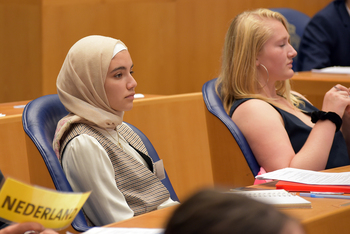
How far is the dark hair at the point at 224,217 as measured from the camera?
423mm

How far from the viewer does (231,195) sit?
464 mm

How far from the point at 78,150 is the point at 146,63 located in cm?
239

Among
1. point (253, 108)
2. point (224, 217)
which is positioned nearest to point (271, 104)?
point (253, 108)

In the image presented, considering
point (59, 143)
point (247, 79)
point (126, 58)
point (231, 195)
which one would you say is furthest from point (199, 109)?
point (231, 195)

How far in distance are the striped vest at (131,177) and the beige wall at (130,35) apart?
1702mm

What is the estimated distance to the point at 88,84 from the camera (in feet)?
4.81

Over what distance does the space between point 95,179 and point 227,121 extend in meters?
0.67

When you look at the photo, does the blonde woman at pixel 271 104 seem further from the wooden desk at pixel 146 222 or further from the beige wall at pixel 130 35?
the beige wall at pixel 130 35

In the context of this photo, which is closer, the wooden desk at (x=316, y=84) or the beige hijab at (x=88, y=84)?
the beige hijab at (x=88, y=84)

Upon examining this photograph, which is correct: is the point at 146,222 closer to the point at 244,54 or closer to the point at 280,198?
the point at 280,198

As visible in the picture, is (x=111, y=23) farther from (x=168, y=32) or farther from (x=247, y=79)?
(x=247, y=79)

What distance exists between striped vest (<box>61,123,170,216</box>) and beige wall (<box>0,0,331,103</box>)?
5.59ft

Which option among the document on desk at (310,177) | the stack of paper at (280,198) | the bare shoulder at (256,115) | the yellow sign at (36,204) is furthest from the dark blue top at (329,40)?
the yellow sign at (36,204)

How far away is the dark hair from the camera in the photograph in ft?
1.39
